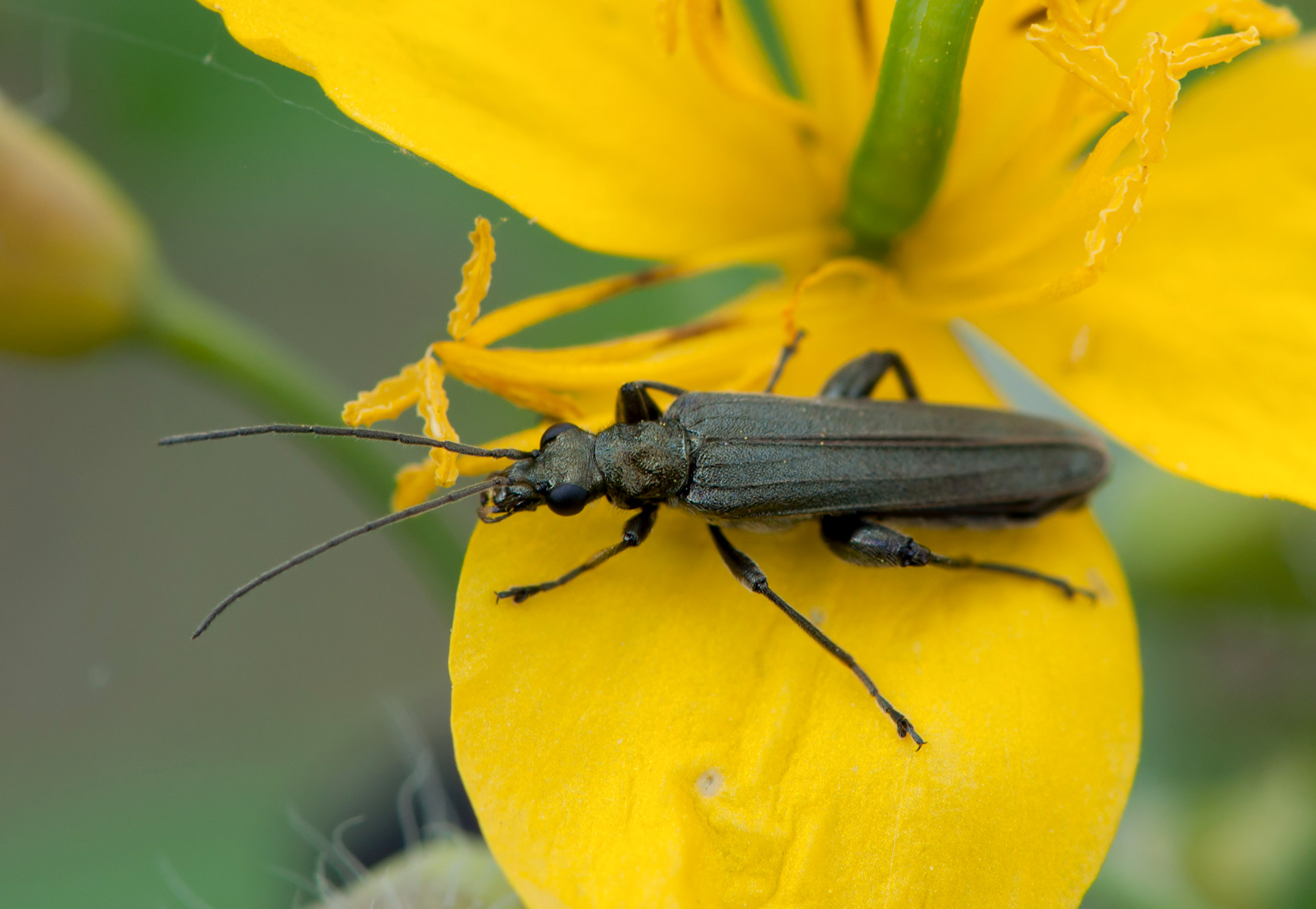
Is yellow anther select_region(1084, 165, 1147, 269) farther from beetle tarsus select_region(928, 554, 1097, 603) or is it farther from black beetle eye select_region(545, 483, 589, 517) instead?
black beetle eye select_region(545, 483, 589, 517)

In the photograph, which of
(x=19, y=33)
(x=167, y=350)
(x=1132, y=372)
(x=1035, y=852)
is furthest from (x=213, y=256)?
(x=1035, y=852)

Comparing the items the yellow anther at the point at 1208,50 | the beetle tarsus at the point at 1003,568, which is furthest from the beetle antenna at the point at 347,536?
the yellow anther at the point at 1208,50

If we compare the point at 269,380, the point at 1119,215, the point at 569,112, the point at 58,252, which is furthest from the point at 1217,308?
the point at 58,252

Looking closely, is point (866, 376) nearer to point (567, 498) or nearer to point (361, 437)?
point (567, 498)

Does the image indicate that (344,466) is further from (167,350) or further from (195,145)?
(195,145)

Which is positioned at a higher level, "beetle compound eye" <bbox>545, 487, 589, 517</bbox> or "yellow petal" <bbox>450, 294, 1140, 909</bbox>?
"beetle compound eye" <bbox>545, 487, 589, 517</bbox>

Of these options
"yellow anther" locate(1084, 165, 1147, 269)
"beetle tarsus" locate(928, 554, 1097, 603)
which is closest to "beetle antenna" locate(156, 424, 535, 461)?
"beetle tarsus" locate(928, 554, 1097, 603)

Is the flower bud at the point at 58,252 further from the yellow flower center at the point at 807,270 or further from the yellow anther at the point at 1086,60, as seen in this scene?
the yellow anther at the point at 1086,60
